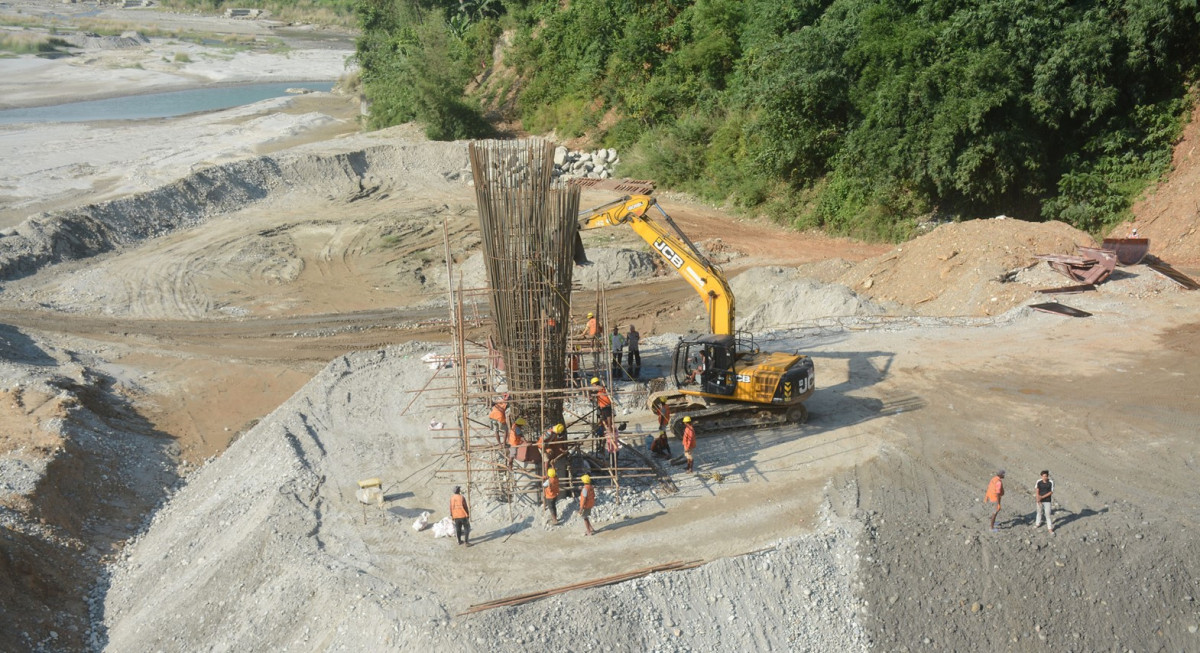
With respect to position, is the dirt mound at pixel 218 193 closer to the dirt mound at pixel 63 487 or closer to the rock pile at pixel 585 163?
the rock pile at pixel 585 163

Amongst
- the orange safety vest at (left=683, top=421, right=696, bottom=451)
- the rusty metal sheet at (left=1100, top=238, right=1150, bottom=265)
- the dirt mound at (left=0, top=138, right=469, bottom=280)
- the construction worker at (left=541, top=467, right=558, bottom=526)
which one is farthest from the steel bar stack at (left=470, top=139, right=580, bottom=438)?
the dirt mound at (left=0, top=138, right=469, bottom=280)

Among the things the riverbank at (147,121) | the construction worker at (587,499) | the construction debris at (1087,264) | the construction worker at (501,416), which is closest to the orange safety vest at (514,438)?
the construction worker at (501,416)

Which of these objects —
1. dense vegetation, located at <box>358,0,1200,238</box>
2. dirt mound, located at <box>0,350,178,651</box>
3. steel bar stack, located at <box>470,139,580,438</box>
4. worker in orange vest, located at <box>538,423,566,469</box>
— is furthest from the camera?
dense vegetation, located at <box>358,0,1200,238</box>

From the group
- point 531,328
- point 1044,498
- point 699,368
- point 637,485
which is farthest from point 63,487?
point 1044,498

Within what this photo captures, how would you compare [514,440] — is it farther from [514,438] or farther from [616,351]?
[616,351]

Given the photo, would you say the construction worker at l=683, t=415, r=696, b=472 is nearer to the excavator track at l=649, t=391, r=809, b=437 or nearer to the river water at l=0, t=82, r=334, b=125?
the excavator track at l=649, t=391, r=809, b=437

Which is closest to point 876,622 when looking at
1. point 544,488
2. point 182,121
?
point 544,488
